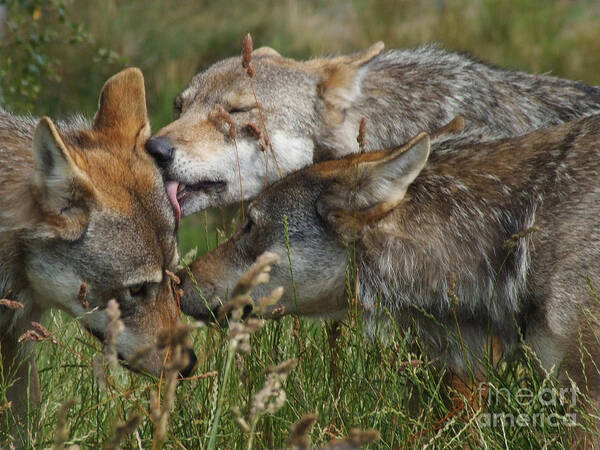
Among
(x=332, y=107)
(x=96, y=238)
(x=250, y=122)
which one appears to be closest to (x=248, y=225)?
(x=96, y=238)

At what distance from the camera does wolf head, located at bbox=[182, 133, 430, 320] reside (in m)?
3.82

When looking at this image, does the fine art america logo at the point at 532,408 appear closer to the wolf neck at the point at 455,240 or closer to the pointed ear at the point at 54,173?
the wolf neck at the point at 455,240

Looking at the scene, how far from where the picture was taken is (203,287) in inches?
158

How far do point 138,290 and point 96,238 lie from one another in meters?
0.30

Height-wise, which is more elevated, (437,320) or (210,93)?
(210,93)

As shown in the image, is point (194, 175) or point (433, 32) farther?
point (433, 32)

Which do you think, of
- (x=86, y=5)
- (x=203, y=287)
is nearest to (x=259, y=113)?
(x=203, y=287)

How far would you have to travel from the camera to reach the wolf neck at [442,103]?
5.68 m

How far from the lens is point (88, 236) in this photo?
12.4ft

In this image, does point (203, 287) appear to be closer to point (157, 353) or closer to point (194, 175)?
point (157, 353)

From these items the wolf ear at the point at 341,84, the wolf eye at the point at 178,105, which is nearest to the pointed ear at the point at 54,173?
the wolf eye at the point at 178,105

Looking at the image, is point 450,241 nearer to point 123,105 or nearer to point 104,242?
point 104,242

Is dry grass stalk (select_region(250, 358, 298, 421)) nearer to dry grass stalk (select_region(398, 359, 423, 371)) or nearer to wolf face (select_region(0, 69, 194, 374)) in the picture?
dry grass stalk (select_region(398, 359, 423, 371))

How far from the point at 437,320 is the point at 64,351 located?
6.58 feet
